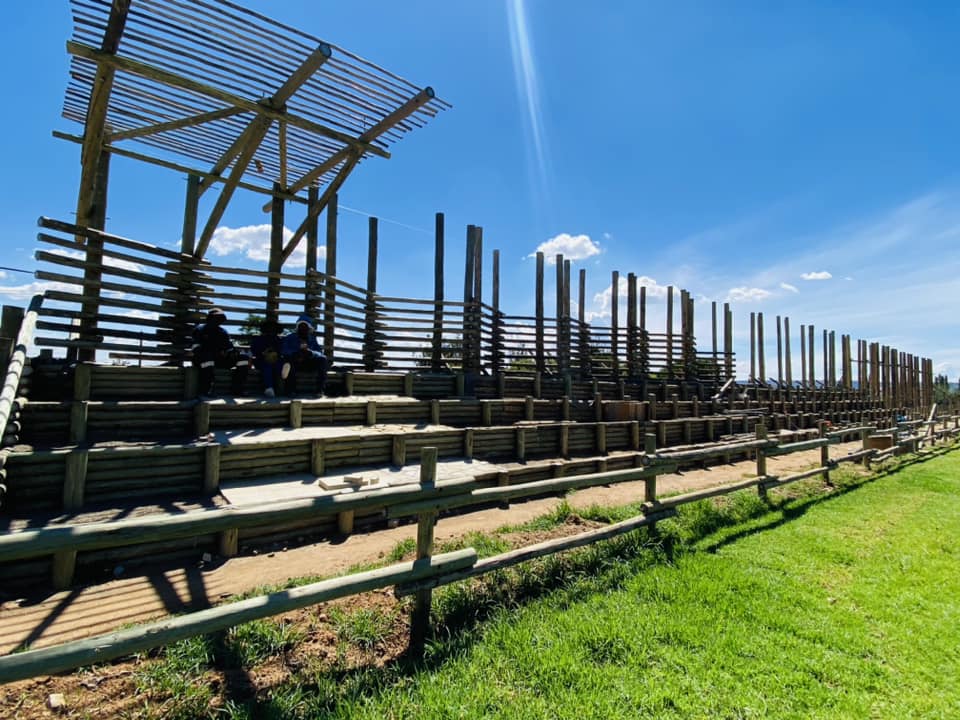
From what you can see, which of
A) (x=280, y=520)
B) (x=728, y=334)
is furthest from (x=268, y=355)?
(x=728, y=334)

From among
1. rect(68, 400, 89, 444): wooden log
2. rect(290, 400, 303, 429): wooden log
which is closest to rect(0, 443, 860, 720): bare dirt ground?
rect(68, 400, 89, 444): wooden log

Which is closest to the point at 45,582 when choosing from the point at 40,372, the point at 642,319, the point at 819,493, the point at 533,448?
the point at 40,372

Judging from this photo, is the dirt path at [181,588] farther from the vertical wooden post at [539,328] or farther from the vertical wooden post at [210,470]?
the vertical wooden post at [539,328]

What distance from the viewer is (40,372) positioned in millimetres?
5105

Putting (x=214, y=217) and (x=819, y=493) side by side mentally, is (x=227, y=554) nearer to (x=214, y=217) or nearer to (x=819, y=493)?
(x=214, y=217)

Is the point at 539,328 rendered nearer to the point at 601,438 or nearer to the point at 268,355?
the point at 601,438

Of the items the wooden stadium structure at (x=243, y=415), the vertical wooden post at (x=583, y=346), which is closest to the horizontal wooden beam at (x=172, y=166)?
the wooden stadium structure at (x=243, y=415)

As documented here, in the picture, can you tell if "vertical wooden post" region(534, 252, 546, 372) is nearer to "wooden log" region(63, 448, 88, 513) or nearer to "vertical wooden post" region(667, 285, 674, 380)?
"vertical wooden post" region(667, 285, 674, 380)

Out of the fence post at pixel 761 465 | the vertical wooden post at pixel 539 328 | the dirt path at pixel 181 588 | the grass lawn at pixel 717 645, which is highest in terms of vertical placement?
the vertical wooden post at pixel 539 328

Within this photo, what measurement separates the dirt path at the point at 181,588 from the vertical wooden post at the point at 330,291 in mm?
4251

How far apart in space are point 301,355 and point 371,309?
246cm

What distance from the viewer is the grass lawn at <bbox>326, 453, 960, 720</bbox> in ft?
7.34

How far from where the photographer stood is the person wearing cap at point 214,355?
19.8 ft

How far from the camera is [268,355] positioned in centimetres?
664
